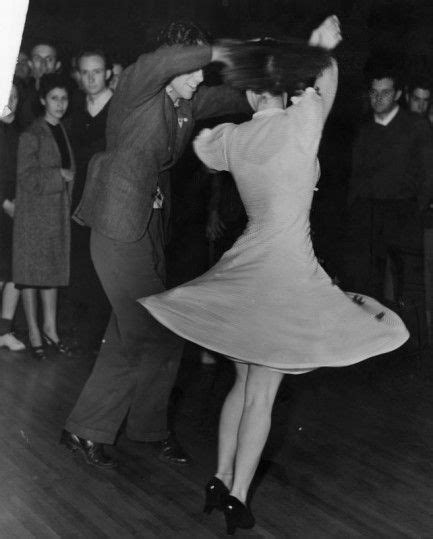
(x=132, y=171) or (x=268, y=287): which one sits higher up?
(x=132, y=171)

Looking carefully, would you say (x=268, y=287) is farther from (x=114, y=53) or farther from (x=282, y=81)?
(x=114, y=53)

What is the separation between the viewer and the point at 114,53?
18.0 ft

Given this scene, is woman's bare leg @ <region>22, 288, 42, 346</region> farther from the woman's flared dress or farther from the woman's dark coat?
the woman's flared dress

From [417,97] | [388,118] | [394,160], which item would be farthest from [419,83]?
[394,160]

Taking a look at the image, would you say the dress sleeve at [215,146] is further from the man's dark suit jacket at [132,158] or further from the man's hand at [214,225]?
the man's hand at [214,225]

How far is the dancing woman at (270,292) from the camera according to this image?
246cm

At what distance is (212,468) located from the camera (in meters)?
3.04

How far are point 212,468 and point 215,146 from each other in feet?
3.36

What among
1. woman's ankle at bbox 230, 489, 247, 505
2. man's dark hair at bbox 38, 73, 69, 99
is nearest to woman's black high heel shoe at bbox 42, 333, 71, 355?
man's dark hair at bbox 38, 73, 69, 99

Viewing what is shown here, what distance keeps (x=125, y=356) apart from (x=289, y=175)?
0.91 meters

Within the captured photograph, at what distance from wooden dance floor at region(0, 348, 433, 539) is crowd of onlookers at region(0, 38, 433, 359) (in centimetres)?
52

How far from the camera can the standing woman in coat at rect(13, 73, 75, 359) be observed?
452cm

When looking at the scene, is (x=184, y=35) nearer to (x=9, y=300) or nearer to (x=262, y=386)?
(x=262, y=386)

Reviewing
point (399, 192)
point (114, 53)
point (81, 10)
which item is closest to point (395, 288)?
point (399, 192)
